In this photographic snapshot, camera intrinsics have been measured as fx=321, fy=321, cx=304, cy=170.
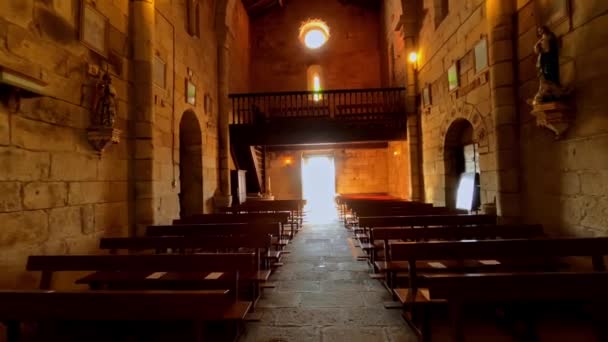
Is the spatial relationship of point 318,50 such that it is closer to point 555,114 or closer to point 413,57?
point 413,57

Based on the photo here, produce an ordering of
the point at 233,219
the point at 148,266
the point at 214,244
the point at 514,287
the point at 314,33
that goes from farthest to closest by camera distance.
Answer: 1. the point at 314,33
2. the point at 233,219
3. the point at 214,244
4. the point at 148,266
5. the point at 514,287

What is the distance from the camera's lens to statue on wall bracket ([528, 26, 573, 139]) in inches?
128

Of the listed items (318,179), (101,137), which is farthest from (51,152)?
(318,179)

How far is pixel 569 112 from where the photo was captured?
3248 mm

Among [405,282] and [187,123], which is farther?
[187,123]

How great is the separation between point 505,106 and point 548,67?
3.13 ft

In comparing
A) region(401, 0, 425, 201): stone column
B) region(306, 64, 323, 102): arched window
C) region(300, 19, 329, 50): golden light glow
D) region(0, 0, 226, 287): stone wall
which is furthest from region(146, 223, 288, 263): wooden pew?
region(300, 19, 329, 50): golden light glow

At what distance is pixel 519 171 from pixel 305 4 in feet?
41.5

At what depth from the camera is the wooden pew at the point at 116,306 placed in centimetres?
150

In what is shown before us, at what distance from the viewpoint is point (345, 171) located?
14703 millimetres

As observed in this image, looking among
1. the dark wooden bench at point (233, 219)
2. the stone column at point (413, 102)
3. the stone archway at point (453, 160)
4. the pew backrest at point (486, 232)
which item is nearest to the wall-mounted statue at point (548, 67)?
the pew backrest at point (486, 232)

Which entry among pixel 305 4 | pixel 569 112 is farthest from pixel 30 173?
pixel 305 4

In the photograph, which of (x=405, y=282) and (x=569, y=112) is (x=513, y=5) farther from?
(x=405, y=282)

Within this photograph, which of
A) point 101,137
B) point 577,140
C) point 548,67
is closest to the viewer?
point 577,140
